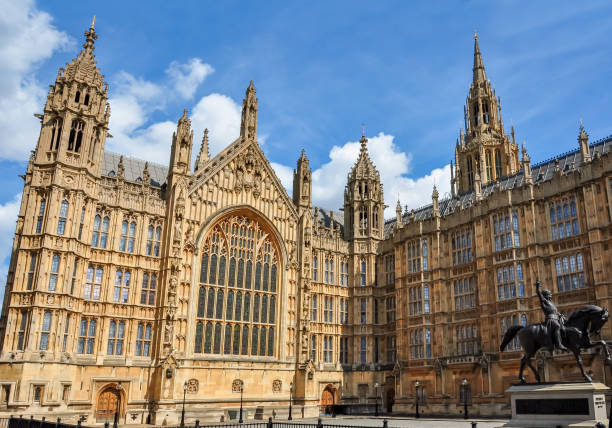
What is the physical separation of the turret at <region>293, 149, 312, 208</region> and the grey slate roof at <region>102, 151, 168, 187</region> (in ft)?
45.0

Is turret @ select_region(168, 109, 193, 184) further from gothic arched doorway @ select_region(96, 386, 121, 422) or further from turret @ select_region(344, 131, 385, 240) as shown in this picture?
turret @ select_region(344, 131, 385, 240)

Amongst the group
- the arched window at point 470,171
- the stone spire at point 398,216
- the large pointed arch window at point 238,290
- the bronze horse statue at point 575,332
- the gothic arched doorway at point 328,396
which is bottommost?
the gothic arched doorway at point 328,396

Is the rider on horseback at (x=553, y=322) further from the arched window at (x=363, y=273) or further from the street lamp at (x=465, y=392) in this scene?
the arched window at (x=363, y=273)

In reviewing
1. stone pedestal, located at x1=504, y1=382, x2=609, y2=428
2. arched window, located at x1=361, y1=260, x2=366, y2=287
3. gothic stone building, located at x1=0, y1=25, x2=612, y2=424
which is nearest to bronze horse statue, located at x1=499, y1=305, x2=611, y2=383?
stone pedestal, located at x1=504, y1=382, x2=609, y2=428

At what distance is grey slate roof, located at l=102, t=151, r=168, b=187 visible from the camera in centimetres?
4834

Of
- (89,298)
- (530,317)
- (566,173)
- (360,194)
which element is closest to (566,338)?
(530,317)

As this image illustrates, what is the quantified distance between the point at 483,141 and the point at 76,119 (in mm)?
56286

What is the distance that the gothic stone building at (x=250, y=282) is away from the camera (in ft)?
127

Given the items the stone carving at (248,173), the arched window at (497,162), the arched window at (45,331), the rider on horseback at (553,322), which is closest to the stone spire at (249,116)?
the stone carving at (248,173)

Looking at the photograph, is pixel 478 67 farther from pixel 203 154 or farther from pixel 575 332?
pixel 575 332

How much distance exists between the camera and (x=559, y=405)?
20.4 metres

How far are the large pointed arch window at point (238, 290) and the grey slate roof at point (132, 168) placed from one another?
28.6 feet

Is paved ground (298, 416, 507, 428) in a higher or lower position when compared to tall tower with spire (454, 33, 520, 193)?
lower

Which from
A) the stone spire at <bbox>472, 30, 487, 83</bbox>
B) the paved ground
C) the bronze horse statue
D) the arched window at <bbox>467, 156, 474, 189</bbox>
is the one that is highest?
the stone spire at <bbox>472, 30, 487, 83</bbox>
